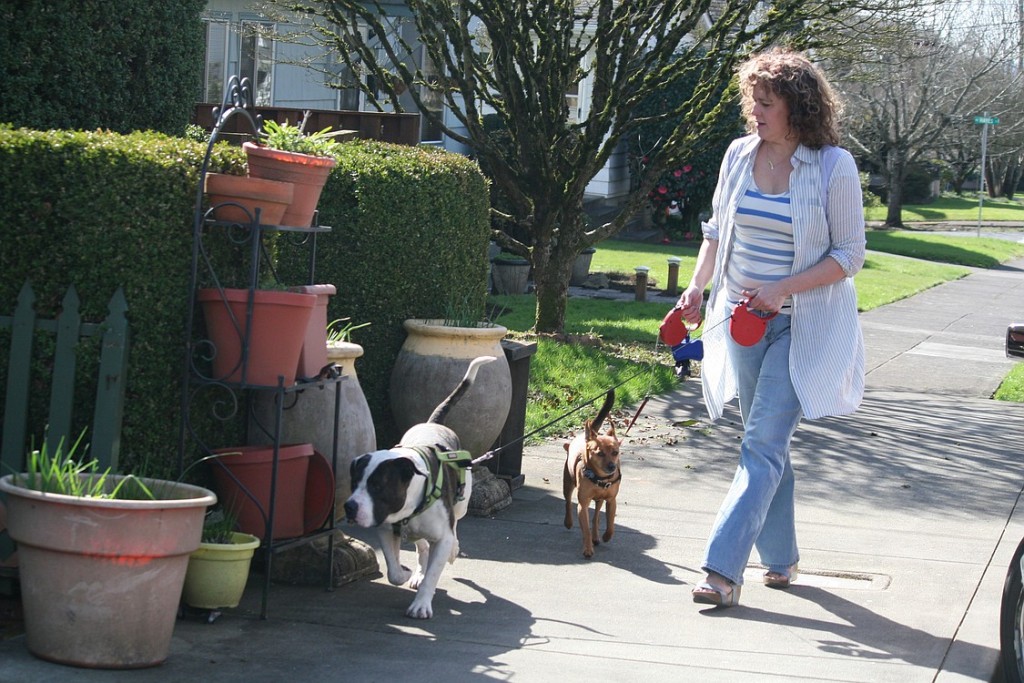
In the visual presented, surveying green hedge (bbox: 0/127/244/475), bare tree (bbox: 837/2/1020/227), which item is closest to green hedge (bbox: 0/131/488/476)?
green hedge (bbox: 0/127/244/475)

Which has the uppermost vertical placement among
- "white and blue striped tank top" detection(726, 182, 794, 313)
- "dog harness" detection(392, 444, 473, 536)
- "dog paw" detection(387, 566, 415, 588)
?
"white and blue striped tank top" detection(726, 182, 794, 313)

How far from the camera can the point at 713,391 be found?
225 inches

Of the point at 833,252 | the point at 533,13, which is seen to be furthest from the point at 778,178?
the point at 533,13

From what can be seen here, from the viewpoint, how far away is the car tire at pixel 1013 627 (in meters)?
4.14

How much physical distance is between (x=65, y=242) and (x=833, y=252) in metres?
2.96

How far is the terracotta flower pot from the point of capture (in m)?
4.80

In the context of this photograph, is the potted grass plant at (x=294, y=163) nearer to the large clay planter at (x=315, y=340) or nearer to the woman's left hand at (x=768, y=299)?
the large clay planter at (x=315, y=340)

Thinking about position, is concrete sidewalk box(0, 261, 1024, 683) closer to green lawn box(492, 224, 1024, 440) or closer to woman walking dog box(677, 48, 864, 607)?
woman walking dog box(677, 48, 864, 607)

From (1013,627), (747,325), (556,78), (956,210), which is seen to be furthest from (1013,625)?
(956,210)

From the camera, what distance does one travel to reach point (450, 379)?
21.9 ft

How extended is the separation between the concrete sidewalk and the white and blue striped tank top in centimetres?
134

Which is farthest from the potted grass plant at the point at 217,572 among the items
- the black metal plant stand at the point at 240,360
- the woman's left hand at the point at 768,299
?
the woman's left hand at the point at 768,299

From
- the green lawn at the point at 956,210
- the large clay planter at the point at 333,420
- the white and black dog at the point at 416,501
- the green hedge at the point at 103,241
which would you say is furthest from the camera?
the green lawn at the point at 956,210

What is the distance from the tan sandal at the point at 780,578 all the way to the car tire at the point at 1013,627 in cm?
138
